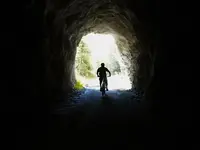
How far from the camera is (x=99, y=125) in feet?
28.8

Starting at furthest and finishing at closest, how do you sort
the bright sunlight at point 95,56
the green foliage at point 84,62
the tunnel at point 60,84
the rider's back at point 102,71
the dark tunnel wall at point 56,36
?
the bright sunlight at point 95,56 → the green foliage at point 84,62 → the rider's back at point 102,71 → the dark tunnel wall at point 56,36 → the tunnel at point 60,84

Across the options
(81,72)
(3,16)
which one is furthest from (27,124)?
(81,72)

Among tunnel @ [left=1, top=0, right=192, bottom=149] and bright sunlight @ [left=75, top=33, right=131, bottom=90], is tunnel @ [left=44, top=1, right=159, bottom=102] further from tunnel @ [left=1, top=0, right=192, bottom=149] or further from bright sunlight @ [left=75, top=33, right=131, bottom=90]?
bright sunlight @ [left=75, top=33, right=131, bottom=90]

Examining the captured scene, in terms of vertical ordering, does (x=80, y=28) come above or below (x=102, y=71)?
above

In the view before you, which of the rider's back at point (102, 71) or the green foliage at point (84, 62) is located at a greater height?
the green foliage at point (84, 62)

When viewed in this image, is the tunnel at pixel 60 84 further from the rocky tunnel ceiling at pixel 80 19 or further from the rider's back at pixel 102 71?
the rider's back at pixel 102 71

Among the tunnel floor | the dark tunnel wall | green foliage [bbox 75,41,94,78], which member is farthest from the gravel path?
green foliage [bbox 75,41,94,78]

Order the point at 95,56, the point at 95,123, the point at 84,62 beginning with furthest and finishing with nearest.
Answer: the point at 95,56 < the point at 84,62 < the point at 95,123

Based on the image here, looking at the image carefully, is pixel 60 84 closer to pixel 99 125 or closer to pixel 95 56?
pixel 99 125

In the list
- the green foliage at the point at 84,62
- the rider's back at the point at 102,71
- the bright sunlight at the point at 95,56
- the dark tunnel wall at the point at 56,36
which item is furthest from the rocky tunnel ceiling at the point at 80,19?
the bright sunlight at the point at 95,56

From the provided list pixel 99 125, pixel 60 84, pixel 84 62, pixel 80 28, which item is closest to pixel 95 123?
pixel 99 125

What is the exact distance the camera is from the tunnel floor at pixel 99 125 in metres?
7.20

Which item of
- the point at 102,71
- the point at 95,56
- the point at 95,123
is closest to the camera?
the point at 95,123

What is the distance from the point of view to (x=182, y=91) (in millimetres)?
8508
